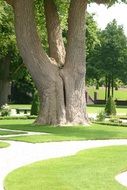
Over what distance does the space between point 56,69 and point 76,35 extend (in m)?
2.25

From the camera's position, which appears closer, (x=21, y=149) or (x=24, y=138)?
(x=21, y=149)

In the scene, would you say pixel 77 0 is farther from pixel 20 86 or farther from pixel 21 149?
pixel 20 86

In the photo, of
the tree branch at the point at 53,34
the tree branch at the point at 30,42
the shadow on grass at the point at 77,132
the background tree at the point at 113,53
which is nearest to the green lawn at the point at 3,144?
the shadow on grass at the point at 77,132

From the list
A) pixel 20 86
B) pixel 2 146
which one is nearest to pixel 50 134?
pixel 2 146

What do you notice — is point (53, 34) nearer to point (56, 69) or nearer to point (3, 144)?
point (56, 69)

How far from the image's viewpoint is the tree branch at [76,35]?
29734mm

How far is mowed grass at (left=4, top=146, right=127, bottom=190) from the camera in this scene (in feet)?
35.0

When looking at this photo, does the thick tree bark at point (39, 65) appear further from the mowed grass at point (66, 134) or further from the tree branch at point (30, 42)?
the mowed grass at point (66, 134)

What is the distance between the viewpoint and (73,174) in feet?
39.8

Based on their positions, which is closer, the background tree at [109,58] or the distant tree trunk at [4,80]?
the distant tree trunk at [4,80]

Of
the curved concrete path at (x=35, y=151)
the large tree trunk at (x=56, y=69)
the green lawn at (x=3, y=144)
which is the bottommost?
the curved concrete path at (x=35, y=151)

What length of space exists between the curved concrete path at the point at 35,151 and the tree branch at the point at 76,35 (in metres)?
9.63

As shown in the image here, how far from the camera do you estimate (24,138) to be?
20984 mm

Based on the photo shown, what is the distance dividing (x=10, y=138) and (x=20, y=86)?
5219cm
